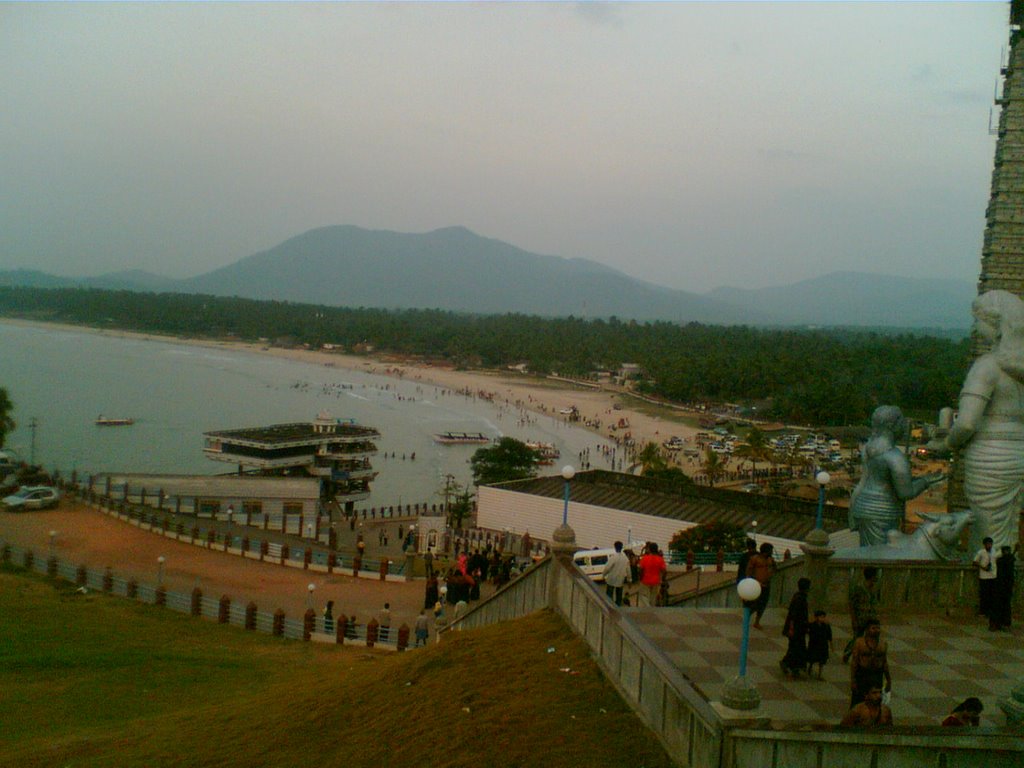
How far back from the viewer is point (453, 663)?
895cm

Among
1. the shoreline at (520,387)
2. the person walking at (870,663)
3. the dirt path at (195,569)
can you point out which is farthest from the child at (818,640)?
the shoreline at (520,387)

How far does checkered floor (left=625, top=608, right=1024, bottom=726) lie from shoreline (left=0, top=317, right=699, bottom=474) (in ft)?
167

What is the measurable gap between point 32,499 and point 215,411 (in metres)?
50.3

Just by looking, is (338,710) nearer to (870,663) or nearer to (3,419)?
(870,663)

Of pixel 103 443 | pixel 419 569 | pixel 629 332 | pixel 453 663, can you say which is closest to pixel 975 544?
pixel 453 663

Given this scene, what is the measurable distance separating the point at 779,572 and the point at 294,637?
10539 mm

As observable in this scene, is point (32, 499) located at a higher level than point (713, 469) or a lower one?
higher

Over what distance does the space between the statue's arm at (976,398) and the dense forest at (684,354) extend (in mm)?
64745

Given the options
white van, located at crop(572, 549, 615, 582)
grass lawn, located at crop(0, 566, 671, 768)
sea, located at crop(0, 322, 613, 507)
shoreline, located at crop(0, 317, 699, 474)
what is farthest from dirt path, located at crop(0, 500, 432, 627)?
shoreline, located at crop(0, 317, 699, 474)

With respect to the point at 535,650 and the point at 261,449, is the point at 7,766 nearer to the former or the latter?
the point at 535,650

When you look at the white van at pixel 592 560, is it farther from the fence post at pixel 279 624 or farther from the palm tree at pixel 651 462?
the palm tree at pixel 651 462

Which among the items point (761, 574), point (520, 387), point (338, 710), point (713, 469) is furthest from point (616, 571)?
point (520, 387)

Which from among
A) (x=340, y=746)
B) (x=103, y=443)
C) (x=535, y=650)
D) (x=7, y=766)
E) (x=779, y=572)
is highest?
(x=779, y=572)

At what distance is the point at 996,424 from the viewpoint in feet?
34.9
